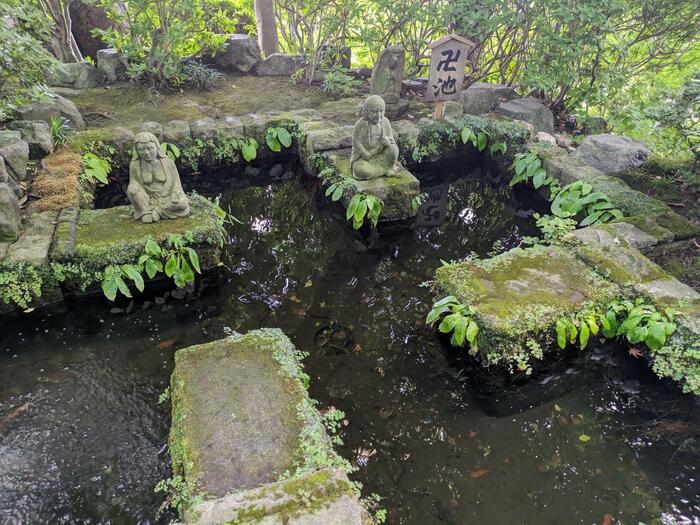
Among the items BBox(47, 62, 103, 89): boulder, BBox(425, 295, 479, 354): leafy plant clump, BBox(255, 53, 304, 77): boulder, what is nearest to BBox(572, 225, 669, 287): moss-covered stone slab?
BBox(425, 295, 479, 354): leafy plant clump

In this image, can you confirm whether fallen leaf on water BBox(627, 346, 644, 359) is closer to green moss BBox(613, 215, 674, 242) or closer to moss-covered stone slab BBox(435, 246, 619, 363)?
moss-covered stone slab BBox(435, 246, 619, 363)

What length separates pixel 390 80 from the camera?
36.3ft

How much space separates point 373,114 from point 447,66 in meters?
3.04

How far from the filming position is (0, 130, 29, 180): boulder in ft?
22.2

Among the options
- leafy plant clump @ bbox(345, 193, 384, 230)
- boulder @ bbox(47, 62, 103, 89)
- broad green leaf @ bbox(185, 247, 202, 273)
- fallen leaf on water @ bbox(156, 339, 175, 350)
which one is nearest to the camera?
fallen leaf on water @ bbox(156, 339, 175, 350)

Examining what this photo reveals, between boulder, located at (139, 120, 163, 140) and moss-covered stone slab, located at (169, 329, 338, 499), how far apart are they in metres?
6.32

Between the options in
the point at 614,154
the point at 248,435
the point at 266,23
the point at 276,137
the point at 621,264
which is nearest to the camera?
the point at 248,435

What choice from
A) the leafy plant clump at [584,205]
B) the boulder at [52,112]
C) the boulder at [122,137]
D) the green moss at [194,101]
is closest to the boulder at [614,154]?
the leafy plant clump at [584,205]

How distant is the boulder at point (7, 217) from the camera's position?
5789 mm

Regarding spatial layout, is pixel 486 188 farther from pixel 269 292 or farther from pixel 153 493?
pixel 153 493

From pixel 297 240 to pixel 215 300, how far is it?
187cm

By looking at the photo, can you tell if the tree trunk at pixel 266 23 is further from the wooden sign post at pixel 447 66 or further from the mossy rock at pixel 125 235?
the mossy rock at pixel 125 235

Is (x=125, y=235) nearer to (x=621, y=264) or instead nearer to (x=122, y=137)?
(x=122, y=137)

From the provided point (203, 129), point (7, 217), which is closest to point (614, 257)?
point (7, 217)
